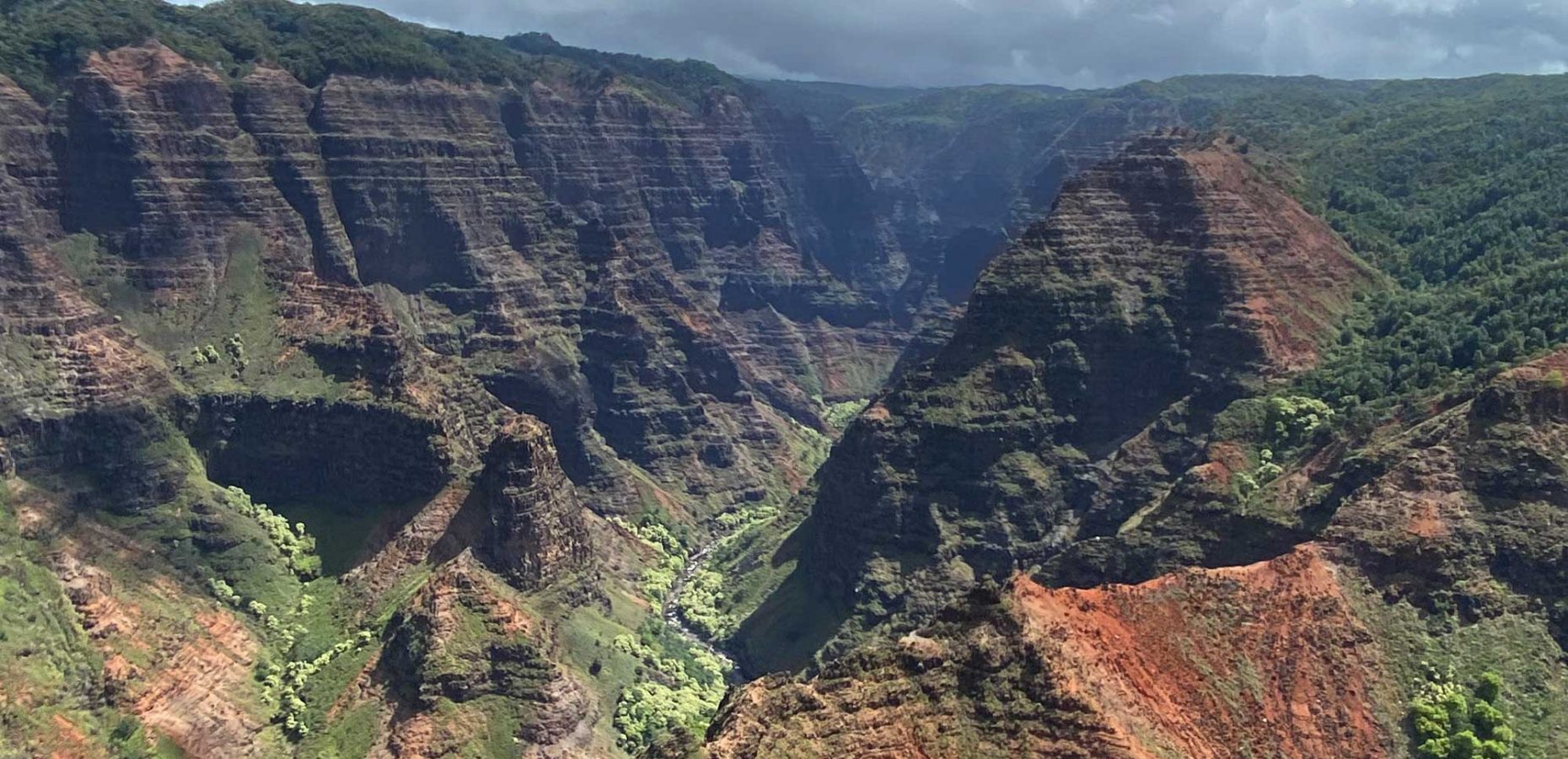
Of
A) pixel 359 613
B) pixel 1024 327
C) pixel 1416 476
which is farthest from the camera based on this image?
pixel 1024 327

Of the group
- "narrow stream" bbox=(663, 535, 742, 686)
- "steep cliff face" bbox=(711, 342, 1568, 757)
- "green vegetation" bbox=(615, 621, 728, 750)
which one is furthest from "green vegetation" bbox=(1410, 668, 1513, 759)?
"narrow stream" bbox=(663, 535, 742, 686)

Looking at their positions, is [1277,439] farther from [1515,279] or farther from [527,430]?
[527,430]

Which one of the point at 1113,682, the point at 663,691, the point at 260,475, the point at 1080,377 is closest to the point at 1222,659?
the point at 1113,682

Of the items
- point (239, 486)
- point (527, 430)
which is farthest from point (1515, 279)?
point (239, 486)

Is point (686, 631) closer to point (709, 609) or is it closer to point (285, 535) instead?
point (709, 609)

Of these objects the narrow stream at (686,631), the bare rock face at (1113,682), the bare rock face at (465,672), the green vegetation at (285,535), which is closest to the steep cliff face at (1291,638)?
the bare rock face at (1113,682)

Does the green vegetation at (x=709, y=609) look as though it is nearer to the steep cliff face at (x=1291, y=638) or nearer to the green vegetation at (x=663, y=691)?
the green vegetation at (x=663, y=691)
